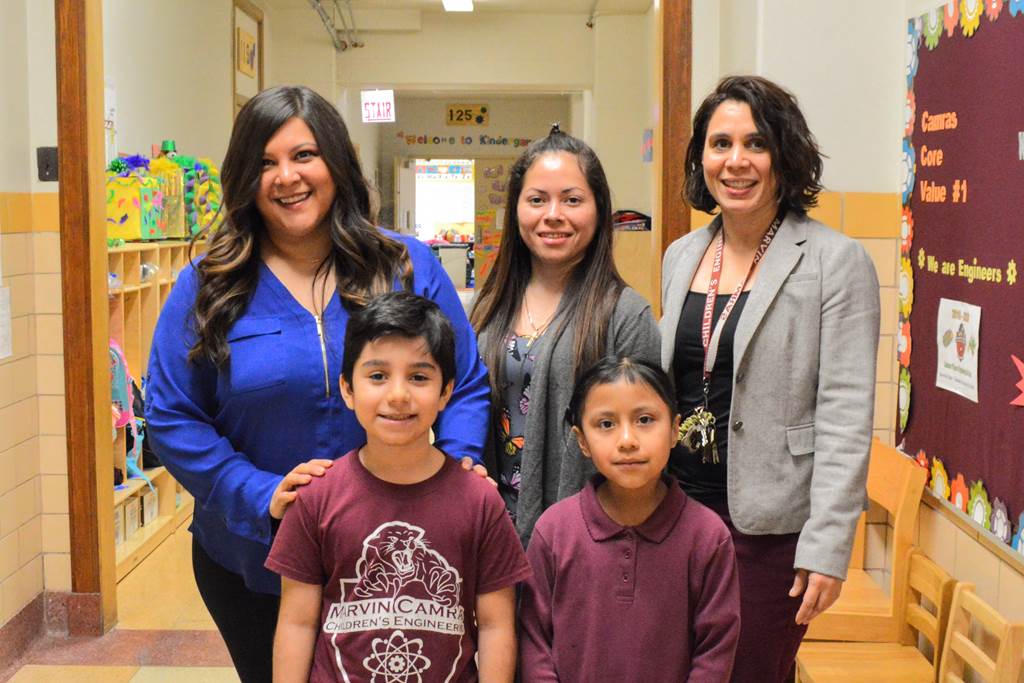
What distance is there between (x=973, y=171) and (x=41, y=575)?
3.24 meters

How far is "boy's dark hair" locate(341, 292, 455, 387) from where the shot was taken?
1646mm

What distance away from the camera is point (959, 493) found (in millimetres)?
2830

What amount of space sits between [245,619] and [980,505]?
5.75 feet

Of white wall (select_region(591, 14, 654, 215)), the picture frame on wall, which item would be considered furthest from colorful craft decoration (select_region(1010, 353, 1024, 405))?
white wall (select_region(591, 14, 654, 215))

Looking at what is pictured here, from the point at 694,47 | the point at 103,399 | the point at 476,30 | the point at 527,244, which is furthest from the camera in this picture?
the point at 476,30

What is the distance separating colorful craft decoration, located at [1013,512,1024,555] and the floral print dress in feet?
3.84

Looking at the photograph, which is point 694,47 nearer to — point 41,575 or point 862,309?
point 862,309

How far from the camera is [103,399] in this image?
3.87 meters

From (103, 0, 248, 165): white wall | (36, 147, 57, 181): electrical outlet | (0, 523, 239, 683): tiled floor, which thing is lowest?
(0, 523, 239, 683): tiled floor

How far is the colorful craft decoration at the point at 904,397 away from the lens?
10.5 ft

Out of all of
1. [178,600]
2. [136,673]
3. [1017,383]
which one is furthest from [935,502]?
[178,600]

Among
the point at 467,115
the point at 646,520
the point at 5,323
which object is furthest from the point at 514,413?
the point at 467,115

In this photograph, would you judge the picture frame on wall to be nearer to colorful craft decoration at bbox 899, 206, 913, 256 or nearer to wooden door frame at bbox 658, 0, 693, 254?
wooden door frame at bbox 658, 0, 693, 254

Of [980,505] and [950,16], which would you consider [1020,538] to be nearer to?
[980,505]
